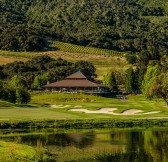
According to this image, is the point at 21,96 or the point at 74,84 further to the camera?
the point at 74,84

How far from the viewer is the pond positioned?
40403 millimetres

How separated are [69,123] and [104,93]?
3408 inches

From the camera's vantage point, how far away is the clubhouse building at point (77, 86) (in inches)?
5925

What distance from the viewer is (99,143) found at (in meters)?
49.6

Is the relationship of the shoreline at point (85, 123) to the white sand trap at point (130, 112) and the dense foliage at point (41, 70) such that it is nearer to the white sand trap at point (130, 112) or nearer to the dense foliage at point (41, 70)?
the white sand trap at point (130, 112)

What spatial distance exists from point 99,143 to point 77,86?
101 m

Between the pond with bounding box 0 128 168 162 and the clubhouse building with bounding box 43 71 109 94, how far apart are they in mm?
85952

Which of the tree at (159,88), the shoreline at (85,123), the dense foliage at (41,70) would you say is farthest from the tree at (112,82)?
the shoreline at (85,123)

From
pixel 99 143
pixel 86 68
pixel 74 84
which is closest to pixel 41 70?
pixel 86 68

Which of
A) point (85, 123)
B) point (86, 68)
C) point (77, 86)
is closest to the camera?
point (85, 123)

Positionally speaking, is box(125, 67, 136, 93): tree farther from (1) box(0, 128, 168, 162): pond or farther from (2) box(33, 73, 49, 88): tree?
(1) box(0, 128, 168, 162): pond

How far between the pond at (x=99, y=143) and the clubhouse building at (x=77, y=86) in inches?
3384

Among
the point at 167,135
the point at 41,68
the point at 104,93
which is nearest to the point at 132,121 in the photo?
the point at 167,135

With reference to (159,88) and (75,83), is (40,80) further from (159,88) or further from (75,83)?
(159,88)
